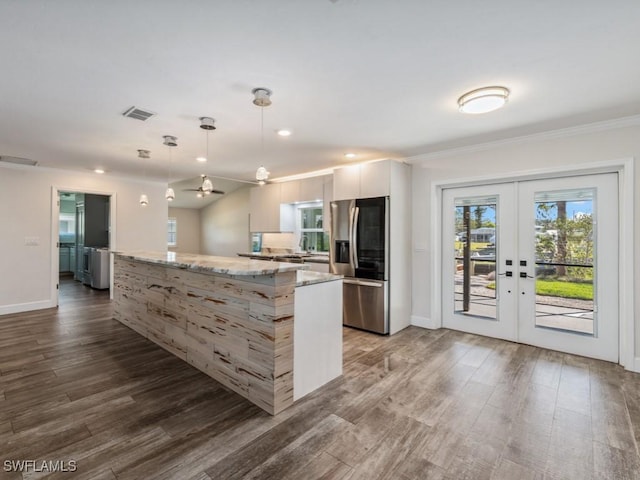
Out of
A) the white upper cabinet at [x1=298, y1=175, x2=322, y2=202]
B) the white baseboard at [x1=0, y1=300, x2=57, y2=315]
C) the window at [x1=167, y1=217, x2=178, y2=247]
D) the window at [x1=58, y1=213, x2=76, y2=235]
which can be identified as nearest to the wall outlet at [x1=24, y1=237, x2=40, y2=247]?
the white baseboard at [x1=0, y1=300, x2=57, y2=315]

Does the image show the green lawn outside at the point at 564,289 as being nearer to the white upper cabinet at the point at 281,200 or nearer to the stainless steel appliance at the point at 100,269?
the white upper cabinet at the point at 281,200

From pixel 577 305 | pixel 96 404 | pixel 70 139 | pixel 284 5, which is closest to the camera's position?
pixel 284 5

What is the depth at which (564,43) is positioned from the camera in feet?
6.16

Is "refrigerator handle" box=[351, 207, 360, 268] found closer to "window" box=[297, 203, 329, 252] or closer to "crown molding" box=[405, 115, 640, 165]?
"crown molding" box=[405, 115, 640, 165]

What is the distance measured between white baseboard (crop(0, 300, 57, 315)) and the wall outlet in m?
0.97

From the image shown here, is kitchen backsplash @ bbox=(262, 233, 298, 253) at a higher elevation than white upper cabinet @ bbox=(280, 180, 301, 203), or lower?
lower

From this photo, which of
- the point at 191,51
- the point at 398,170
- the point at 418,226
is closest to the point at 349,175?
the point at 398,170

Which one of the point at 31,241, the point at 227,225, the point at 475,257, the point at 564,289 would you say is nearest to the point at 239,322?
the point at 475,257

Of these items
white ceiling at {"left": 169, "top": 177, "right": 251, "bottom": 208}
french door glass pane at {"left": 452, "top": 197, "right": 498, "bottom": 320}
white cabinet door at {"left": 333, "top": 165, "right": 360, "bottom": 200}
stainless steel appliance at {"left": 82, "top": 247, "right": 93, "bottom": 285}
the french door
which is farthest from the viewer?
white ceiling at {"left": 169, "top": 177, "right": 251, "bottom": 208}

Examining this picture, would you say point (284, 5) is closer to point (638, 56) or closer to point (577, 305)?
point (638, 56)

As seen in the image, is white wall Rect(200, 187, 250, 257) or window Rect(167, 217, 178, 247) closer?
white wall Rect(200, 187, 250, 257)

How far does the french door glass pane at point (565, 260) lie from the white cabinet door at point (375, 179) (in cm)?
178

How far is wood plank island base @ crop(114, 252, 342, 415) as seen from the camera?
232 cm

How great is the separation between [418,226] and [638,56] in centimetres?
278
